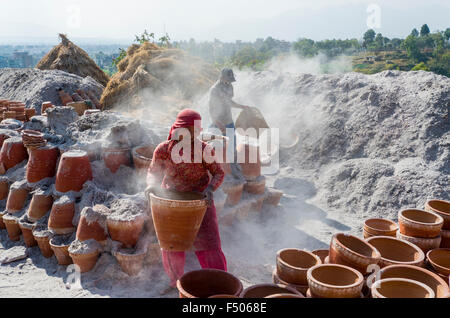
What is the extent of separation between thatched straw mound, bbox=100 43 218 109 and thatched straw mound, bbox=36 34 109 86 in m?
2.63

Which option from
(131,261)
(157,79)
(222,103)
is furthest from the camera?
(157,79)

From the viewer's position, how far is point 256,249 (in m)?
Result: 3.77

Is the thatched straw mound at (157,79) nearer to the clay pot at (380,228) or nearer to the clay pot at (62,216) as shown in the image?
the clay pot at (62,216)

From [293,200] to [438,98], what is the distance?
273 cm

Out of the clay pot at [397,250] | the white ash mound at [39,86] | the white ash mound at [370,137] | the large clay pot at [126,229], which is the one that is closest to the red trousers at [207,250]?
the large clay pot at [126,229]

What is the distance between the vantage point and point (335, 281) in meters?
2.12

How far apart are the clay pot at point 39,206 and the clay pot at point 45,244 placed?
0.21 m

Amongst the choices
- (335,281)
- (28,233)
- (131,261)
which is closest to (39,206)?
(28,233)

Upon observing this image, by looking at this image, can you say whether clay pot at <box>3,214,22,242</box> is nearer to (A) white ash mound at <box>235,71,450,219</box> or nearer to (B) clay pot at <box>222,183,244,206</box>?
(B) clay pot at <box>222,183,244,206</box>

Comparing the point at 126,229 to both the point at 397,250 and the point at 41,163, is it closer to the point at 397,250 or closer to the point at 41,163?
the point at 41,163

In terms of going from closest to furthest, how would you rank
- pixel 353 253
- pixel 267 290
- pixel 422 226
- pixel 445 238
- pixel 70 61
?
1. pixel 267 290
2. pixel 353 253
3. pixel 422 226
4. pixel 445 238
5. pixel 70 61

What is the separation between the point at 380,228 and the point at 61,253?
278 cm
